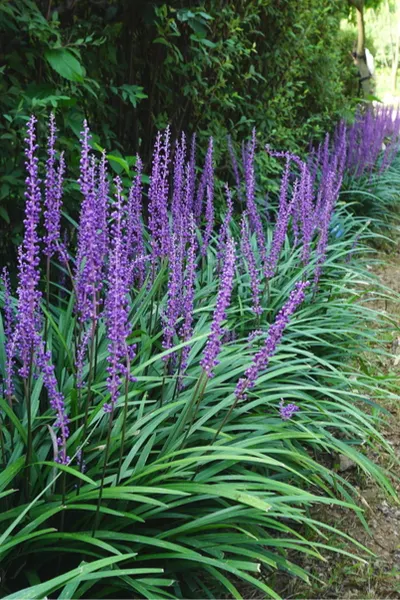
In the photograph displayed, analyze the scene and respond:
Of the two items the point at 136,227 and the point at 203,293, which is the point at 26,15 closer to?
the point at 136,227

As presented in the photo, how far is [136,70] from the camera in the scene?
4.20 m

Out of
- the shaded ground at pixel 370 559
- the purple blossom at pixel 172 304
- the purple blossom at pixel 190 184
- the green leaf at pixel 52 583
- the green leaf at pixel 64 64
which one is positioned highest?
the green leaf at pixel 64 64

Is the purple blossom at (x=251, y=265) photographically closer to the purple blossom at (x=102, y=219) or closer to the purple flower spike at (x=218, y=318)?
the purple blossom at (x=102, y=219)

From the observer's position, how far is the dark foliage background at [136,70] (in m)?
2.99

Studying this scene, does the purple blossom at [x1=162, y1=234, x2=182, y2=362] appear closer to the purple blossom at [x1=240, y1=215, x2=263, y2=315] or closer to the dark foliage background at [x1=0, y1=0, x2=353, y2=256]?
the purple blossom at [x1=240, y1=215, x2=263, y2=315]

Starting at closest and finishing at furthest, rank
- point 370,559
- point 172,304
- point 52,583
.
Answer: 1. point 52,583
2. point 172,304
3. point 370,559

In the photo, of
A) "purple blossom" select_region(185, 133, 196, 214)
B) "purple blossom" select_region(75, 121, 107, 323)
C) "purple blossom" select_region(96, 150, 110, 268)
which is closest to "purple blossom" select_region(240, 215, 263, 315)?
"purple blossom" select_region(185, 133, 196, 214)

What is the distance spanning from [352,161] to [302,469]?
5.69 metres

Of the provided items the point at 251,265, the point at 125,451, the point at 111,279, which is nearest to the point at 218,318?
the point at 111,279

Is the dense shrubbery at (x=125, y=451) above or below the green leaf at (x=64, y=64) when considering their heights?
below

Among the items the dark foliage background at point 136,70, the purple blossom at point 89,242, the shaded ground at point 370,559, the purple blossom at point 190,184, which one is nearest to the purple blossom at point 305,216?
the purple blossom at point 190,184

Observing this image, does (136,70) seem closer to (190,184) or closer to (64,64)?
(190,184)

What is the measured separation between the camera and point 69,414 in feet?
7.44

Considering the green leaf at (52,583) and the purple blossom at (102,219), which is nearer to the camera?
the green leaf at (52,583)
